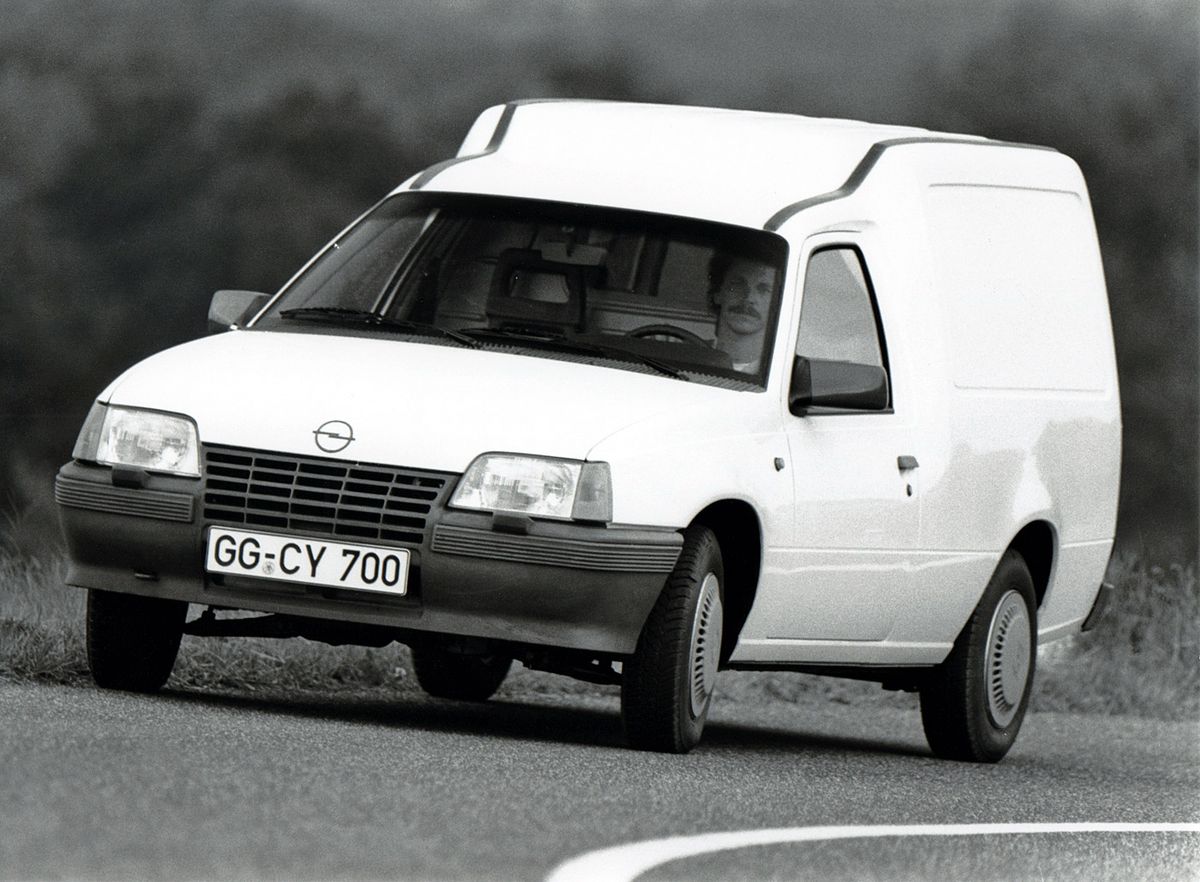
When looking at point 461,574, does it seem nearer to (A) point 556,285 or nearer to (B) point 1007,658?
(A) point 556,285

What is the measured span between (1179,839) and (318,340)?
338cm

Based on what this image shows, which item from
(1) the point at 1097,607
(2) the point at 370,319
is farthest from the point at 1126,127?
(2) the point at 370,319

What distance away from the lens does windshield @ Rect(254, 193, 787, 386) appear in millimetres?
10398

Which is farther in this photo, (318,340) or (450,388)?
(318,340)

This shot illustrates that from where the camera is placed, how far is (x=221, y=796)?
7.32m

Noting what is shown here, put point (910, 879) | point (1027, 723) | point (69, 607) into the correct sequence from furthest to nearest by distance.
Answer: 1. point (1027, 723)
2. point (69, 607)
3. point (910, 879)

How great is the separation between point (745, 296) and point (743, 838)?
11.1 feet

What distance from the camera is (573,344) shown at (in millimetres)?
10289

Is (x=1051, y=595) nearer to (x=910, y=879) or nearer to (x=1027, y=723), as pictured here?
(x=1027, y=723)

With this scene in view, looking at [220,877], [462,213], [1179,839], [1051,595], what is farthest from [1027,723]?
[220,877]

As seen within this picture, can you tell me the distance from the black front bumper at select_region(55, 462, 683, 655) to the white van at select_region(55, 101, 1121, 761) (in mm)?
10

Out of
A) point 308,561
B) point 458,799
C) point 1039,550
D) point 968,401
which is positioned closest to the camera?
point 458,799

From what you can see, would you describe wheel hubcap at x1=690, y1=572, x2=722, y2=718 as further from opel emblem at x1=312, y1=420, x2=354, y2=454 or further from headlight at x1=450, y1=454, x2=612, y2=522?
opel emblem at x1=312, y1=420, x2=354, y2=454

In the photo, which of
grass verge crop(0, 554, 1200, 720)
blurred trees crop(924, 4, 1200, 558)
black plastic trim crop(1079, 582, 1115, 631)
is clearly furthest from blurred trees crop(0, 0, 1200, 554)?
black plastic trim crop(1079, 582, 1115, 631)
